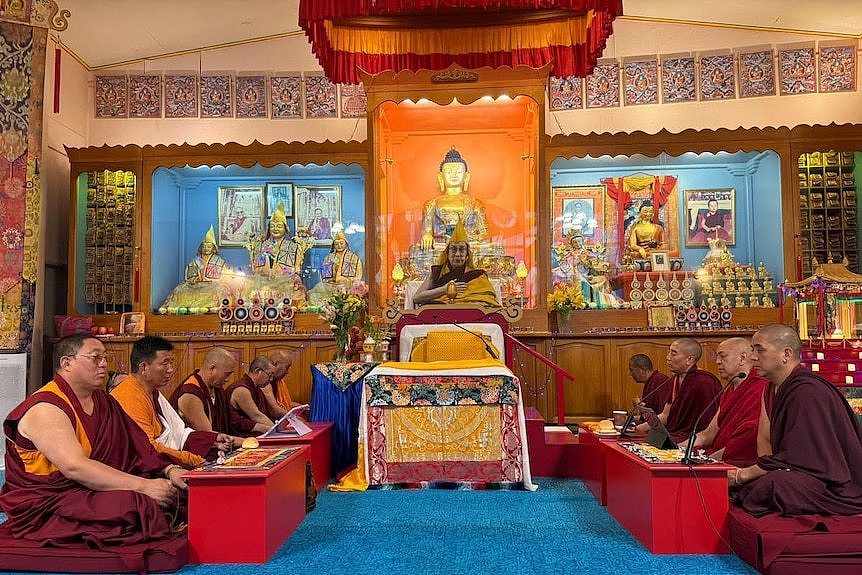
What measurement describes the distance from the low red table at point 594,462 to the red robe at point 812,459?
3.38 feet

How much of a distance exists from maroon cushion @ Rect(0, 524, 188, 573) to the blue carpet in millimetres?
130

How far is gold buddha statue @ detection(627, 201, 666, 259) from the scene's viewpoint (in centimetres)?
919

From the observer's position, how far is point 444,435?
4.97m

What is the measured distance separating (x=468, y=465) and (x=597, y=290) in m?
4.38

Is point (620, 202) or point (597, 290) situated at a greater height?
point (620, 202)

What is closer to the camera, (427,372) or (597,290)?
(427,372)

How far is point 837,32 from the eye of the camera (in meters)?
9.08

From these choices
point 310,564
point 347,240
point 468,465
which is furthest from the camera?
point 347,240

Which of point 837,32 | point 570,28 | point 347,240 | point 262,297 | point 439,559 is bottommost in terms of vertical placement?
point 439,559

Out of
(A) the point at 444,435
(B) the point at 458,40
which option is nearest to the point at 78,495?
(A) the point at 444,435

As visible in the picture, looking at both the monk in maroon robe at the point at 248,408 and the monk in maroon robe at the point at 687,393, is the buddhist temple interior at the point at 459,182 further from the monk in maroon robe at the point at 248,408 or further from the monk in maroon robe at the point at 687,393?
the monk in maroon robe at the point at 687,393

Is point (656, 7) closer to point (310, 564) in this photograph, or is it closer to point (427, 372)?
point (427, 372)

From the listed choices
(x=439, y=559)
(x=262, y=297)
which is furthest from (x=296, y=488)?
(x=262, y=297)

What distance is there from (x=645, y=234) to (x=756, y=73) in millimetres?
2309
